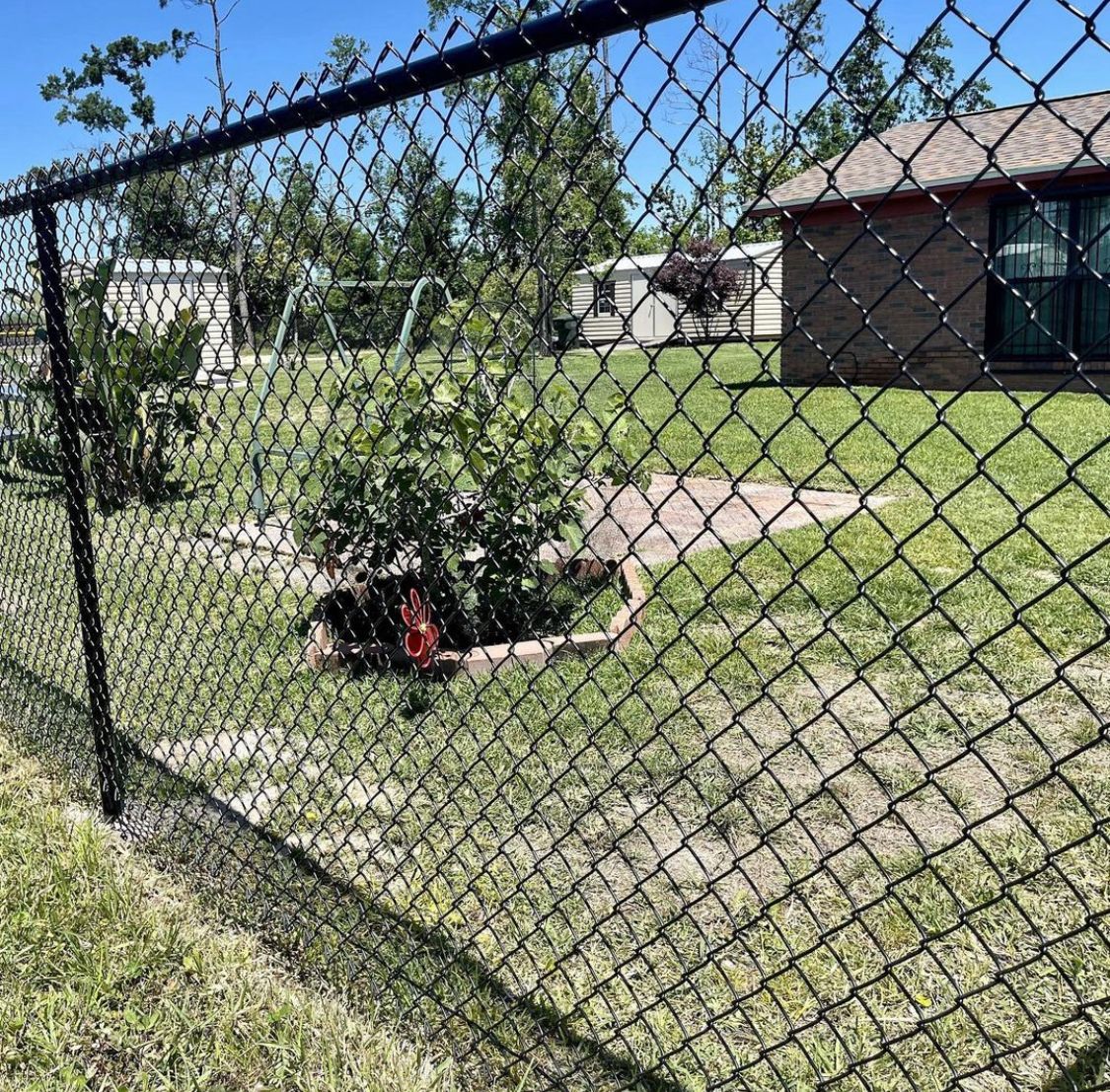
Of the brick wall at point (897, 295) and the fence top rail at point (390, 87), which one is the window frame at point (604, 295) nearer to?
the fence top rail at point (390, 87)

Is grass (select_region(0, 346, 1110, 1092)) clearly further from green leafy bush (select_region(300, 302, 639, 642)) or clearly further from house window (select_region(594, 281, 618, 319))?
green leafy bush (select_region(300, 302, 639, 642))

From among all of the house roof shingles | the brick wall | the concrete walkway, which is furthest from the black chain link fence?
the brick wall

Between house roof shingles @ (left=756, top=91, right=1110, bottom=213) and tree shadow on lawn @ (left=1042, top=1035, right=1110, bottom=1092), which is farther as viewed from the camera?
house roof shingles @ (left=756, top=91, right=1110, bottom=213)

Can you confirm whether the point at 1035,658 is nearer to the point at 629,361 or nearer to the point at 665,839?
the point at 665,839

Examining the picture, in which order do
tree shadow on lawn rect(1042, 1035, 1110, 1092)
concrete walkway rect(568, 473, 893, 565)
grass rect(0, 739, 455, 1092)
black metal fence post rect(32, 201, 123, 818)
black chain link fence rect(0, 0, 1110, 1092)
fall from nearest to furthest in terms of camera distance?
black chain link fence rect(0, 0, 1110, 1092) < tree shadow on lawn rect(1042, 1035, 1110, 1092) < grass rect(0, 739, 455, 1092) < black metal fence post rect(32, 201, 123, 818) < concrete walkway rect(568, 473, 893, 565)

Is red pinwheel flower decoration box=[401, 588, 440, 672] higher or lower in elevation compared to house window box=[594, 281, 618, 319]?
lower

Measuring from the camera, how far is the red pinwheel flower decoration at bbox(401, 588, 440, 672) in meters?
3.52

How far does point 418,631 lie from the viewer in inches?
140

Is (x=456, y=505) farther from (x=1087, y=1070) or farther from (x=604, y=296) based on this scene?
(x=1087, y=1070)

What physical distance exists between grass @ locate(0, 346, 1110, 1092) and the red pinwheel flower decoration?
0.40 ft

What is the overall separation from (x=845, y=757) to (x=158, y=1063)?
213 centimetres

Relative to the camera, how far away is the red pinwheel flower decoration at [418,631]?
3.52m

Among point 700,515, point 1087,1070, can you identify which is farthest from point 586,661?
point 700,515

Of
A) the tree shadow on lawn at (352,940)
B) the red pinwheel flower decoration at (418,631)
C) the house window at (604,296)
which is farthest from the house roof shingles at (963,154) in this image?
the house window at (604,296)
